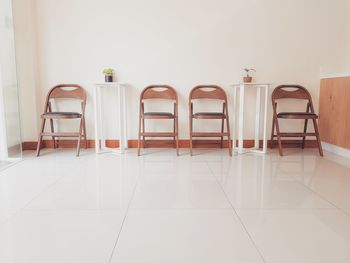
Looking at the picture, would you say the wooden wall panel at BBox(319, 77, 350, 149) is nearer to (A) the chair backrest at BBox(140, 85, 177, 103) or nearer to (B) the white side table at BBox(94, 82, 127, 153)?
(A) the chair backrest at BBox(140, 85, 177, 103)

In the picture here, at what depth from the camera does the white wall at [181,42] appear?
324cm

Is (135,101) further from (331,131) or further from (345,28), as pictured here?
(345,28)

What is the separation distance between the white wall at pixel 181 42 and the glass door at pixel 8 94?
306 mm

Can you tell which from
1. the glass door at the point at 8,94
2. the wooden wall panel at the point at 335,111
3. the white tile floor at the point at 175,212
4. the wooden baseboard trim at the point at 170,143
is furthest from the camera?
the wooden baseboard trim at the point at 170,143

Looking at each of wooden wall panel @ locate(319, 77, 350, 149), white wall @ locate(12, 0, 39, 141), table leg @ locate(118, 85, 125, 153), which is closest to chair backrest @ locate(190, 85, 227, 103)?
table leg @ locate(118, 85, 125, 153)

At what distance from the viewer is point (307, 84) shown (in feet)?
11.1

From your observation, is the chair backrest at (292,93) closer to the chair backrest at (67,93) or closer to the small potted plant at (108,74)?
the small potted plant at (108,74)

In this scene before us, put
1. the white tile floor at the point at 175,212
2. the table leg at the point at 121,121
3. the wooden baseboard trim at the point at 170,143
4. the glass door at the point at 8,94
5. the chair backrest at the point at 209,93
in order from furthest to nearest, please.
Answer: the wooden baseboard trim at the point at 170,143 < the chair backrest at the point at 209,93 < the table leg at the point at 121,121 < the glass door at the point at 8,94 < the white tile floor at the point at 175,212

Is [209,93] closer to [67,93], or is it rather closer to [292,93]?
[292,93]

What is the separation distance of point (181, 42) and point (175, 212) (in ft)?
7.56

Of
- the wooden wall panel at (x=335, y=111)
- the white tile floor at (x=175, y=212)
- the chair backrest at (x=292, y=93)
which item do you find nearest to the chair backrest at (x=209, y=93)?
the chair backrest at (x=292, y=93)

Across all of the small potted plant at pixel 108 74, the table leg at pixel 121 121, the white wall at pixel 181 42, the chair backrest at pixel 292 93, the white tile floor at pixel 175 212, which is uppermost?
the white wall at pixel 181 42

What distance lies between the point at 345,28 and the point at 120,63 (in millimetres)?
2710

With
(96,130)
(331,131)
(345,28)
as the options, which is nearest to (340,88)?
(331,131)
